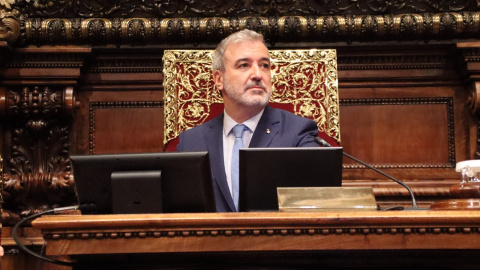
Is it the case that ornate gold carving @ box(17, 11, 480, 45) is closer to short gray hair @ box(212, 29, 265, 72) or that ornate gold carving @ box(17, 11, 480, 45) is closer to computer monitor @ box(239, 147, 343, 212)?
short gray hair @ box(212, 29, 265, 72)

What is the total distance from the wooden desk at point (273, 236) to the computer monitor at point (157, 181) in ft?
1.03

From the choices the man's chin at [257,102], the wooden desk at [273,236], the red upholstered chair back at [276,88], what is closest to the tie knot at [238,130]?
the man's chin at [257,102]

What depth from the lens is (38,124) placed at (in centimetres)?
300

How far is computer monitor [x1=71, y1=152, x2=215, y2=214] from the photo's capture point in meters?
1.62

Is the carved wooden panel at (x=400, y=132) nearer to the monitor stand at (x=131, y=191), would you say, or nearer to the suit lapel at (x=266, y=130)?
the suit lapel at (x=266, y=130)

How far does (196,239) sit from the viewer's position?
1285 mm

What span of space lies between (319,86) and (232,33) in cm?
49

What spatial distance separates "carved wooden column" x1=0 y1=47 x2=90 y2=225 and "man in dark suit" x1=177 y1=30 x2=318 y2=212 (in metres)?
0.64

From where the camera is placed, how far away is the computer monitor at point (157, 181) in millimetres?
1615

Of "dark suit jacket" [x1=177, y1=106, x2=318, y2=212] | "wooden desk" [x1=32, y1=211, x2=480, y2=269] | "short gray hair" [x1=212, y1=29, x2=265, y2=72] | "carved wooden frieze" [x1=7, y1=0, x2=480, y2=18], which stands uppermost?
"carved wooden frieze" [x1=7, y1=0, x2=480, y2=18]

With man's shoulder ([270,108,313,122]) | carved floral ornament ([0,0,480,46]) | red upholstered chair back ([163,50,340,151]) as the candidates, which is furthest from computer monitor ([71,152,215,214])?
carved floral ornament ([0,0,480,46])

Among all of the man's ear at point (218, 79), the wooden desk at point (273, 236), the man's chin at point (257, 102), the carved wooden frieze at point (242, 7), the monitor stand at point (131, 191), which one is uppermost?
the carved wooden frieze at point (242, 7)

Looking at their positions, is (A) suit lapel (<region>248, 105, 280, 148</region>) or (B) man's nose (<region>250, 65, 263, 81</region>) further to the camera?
(B) man's nose (<region>250, 65, 263, 81</region>)

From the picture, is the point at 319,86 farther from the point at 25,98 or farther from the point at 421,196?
the point at 25,98
